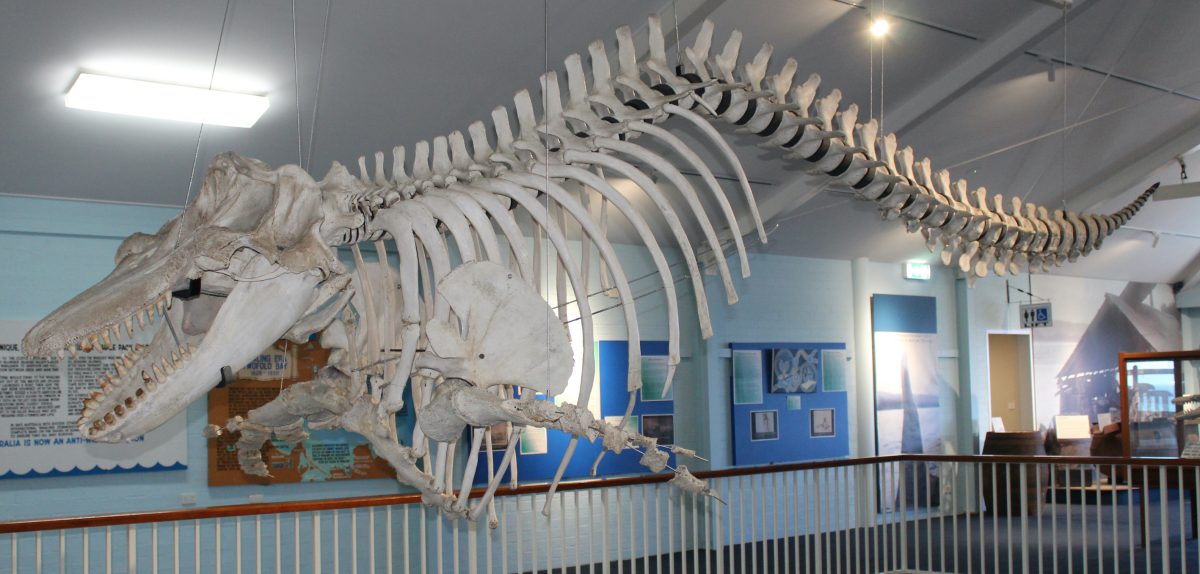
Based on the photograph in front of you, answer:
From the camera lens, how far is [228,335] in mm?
2789

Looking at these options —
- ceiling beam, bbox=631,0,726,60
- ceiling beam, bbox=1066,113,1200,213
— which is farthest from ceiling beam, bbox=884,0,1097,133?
ceiling beam, bbox=1066,113,1200,213

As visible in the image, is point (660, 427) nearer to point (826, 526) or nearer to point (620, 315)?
point (620, 315)

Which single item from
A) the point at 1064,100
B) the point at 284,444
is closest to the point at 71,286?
the point at 284,444

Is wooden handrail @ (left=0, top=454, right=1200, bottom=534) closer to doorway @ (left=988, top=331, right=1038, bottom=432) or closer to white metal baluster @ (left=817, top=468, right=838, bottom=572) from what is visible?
white metal baluster @ (left=817, top=468, right=838, bottom=572)

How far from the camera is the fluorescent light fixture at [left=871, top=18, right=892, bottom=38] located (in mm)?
6301

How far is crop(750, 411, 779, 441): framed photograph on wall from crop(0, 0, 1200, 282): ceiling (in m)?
1.74

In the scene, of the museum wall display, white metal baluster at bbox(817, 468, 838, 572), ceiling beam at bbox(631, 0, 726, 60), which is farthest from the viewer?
white metal baluster at bbox(817, 468, 838, 572)

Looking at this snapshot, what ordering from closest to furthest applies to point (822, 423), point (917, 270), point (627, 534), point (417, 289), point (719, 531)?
point (417, 289) → point (719, 531) → point (627, 534) → point (822, 423) → point (917, 270)

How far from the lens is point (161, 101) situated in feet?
17.4

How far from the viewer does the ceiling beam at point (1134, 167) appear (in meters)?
9.53

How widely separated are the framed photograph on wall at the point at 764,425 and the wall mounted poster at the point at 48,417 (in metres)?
5.40

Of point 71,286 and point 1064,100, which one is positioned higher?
point 1064,100

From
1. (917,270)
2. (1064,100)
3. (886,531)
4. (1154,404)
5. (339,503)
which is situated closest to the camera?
(339,503)

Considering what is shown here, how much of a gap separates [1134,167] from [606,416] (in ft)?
19.5
